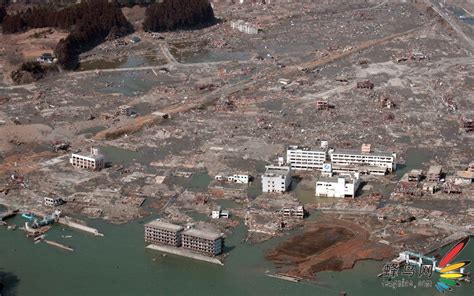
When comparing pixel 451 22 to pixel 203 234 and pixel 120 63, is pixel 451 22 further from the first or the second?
pixel 203 234

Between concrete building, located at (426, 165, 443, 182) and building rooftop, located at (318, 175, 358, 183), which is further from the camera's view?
concrete building, located at (426, 165, 443, 182)

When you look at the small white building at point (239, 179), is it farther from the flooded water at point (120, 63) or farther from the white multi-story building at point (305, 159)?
the flooded water at point (120, 63)

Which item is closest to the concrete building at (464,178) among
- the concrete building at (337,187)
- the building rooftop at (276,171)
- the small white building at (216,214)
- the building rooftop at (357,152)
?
the building rooftop at (357,152)

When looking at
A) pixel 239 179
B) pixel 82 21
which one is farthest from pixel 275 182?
pixel 82 21

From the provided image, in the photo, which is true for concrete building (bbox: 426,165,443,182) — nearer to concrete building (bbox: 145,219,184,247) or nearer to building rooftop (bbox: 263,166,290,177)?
building rooftop (bbox: 263,166,290,177)

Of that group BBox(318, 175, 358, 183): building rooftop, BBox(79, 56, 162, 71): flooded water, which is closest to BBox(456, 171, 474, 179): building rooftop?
BBox(318, 175, 358, 183): building rooftop

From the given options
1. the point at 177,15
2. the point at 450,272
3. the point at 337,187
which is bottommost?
the point at 450,272
